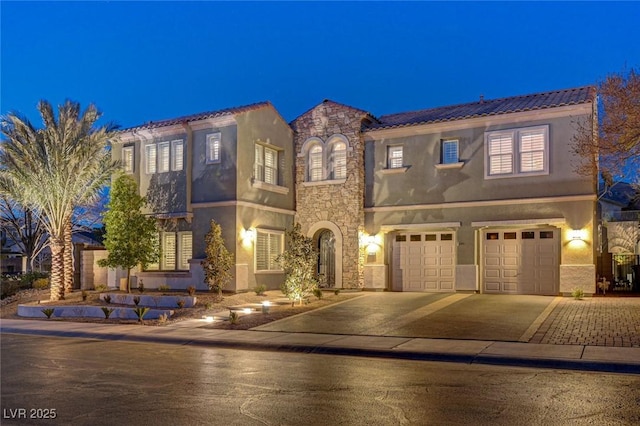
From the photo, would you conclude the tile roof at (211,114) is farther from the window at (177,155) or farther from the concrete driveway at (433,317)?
the concrete driveway at (433,317)

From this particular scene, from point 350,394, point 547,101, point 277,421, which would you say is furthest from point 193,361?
point 547,101

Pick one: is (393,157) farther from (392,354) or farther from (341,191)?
(392,354)

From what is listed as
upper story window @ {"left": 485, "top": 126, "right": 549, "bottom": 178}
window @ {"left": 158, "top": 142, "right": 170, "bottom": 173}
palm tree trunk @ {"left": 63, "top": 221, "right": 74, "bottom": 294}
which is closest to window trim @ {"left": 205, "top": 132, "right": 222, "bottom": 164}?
window @ {"left": 158, "top": 142, "right": 170, "bottom": 173}

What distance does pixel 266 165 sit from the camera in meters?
25.8

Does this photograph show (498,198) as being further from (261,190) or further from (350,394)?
(350,394)

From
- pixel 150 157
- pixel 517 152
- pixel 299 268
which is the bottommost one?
pixel 299 268

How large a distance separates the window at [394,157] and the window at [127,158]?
11073 millimetres

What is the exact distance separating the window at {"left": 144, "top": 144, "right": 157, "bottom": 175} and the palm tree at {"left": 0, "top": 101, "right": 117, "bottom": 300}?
98.0 inches

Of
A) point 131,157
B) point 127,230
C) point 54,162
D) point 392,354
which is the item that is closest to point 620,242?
point 392,354

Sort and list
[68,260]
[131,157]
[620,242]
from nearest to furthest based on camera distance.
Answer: [68,260] < [131,157] < [620,242]

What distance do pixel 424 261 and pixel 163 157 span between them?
11.6 metres

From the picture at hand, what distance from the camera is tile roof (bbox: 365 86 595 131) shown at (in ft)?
72.9

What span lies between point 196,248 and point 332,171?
6.62 m

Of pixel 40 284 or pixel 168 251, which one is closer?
pixel 168 251
